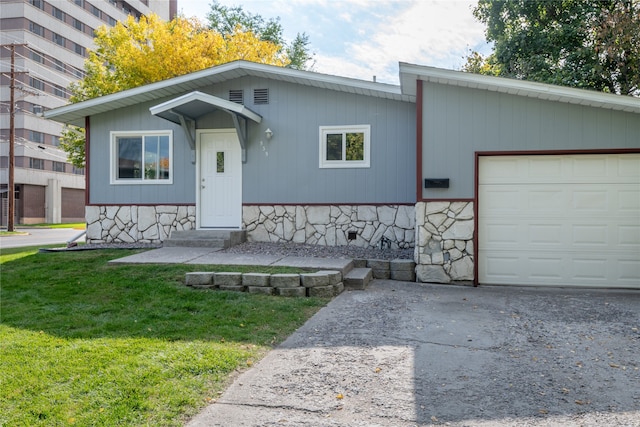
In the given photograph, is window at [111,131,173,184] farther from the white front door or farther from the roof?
the roof

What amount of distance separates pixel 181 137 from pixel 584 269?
27.9ft

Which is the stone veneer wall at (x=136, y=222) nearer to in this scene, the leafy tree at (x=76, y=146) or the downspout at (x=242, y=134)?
the downspout at (x=242, y=134)

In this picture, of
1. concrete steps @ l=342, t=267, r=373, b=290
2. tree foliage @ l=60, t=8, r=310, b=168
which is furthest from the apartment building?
concrete steps @ l=342, t=267, r=373, b=290

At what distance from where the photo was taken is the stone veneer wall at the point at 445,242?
747 cm

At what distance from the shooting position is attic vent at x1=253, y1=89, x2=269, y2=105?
33.1ft

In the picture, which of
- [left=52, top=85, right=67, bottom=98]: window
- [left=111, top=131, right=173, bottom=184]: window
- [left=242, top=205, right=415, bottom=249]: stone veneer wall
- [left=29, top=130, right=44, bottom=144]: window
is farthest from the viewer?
[left=52, top=85, right=67, bottom=98]: window

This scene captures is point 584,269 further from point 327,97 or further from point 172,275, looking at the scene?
point 172,275

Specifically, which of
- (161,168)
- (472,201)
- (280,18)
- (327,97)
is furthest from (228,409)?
(280,18)

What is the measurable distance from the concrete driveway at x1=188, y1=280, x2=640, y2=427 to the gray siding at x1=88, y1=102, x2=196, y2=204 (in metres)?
5.90

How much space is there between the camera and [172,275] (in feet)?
22.5

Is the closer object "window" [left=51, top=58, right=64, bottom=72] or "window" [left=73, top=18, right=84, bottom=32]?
"window" [left=51, top=58, right=64, bottom=72]

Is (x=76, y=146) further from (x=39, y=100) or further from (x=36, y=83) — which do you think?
(x=36, y=83)

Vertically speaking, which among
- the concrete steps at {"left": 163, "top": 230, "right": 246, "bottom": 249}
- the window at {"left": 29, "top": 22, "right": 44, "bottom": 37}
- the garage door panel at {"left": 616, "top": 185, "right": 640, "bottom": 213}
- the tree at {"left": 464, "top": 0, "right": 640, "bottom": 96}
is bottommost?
the concrete steps at {"left": 163, "top": 230, "right": 246, "bottom": 249}

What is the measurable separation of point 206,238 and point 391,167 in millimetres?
4205
